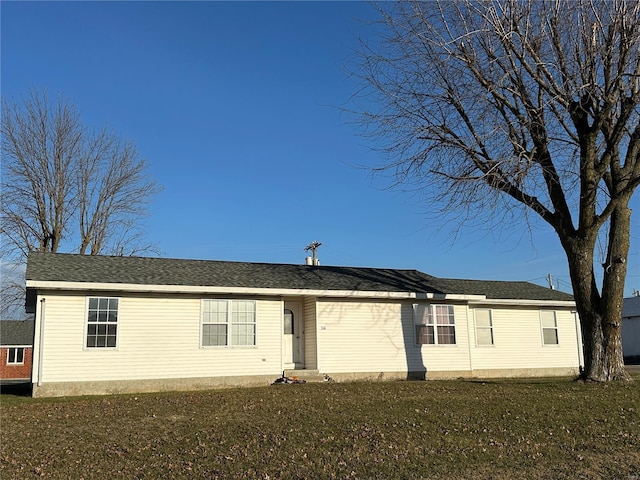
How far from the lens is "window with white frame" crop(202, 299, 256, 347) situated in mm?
15883

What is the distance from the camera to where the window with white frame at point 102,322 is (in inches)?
573

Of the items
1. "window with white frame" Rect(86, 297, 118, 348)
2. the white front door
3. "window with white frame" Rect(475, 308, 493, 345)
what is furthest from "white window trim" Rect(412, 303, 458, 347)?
"window with white frame" Rect(86, 297, 118, 348)

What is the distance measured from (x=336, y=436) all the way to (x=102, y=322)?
8.94 m

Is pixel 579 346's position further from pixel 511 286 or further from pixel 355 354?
pixel 355 354

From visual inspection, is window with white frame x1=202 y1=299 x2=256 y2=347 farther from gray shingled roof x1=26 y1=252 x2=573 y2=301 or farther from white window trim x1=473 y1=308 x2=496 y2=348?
white window trim x1=473 y1=308 x2=496 y2=348

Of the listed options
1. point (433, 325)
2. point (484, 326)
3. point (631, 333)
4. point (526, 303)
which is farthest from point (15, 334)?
point (631, 333)

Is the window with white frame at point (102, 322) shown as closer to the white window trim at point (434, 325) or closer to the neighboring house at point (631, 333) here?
the white window trim at point (434, 325)

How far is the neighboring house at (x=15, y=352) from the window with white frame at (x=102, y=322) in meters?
30.2

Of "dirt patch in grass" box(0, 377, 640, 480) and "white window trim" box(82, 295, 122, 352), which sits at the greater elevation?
"white window trim" box(82, 295, 122, 352)

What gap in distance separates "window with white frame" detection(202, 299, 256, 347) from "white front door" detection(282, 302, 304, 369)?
161cm

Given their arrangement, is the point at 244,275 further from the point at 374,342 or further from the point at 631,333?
the point at 631,333

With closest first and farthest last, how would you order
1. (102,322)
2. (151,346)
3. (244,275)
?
(102,322), (151,346), (244,275)

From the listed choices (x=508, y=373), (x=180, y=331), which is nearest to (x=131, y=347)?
(x=180, y=331)

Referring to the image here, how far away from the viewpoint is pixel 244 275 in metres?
17.4
